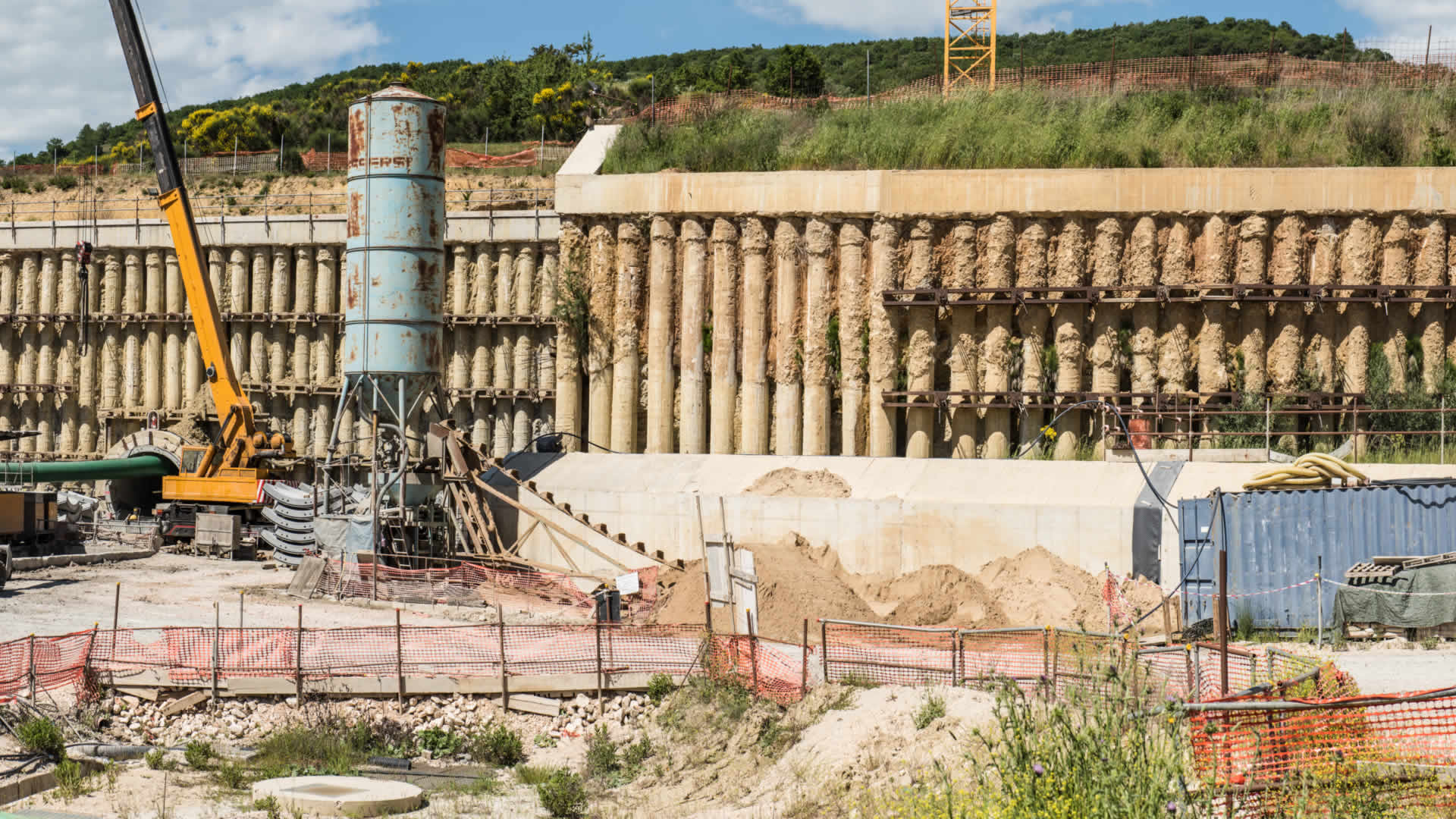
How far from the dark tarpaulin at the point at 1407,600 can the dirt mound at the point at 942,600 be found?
543 cm

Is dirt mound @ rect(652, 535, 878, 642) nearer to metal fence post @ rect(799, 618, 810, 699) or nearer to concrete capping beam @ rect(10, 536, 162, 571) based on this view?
metal fence post @ rect(799, 618, 810, 699)

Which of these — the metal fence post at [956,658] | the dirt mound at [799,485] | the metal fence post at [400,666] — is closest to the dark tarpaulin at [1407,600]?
the metal fence post at [956,658]

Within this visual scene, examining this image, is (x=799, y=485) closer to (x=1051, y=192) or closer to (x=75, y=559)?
(x=1051, y=192)

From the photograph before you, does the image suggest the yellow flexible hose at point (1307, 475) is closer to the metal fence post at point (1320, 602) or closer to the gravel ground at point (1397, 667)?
the metal fence post at point (1320, 602)

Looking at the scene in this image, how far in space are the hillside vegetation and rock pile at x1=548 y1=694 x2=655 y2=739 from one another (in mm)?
28020

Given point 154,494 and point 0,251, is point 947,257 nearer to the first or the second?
point 154,494

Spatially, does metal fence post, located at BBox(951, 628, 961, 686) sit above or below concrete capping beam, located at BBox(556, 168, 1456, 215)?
below

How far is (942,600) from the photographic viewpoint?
25.0m

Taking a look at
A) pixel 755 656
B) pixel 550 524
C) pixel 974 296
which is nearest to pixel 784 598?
pixel 755 656

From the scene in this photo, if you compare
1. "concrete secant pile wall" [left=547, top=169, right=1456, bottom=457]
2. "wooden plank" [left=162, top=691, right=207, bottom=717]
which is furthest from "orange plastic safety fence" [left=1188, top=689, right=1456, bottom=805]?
"concrete secant pile wall" [left=547, top=169, right=1456, bottom=457]

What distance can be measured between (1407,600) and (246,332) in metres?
32.4

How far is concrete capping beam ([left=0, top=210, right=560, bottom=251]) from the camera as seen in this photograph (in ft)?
128

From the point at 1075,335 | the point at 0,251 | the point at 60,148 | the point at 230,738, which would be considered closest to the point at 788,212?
the point at 1075,335

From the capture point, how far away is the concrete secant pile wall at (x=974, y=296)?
101 ft
